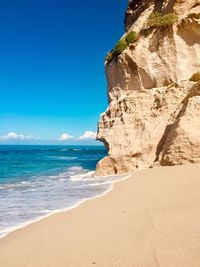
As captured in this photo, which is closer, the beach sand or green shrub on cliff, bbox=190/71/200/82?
the beach sand

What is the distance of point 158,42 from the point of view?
20812mm

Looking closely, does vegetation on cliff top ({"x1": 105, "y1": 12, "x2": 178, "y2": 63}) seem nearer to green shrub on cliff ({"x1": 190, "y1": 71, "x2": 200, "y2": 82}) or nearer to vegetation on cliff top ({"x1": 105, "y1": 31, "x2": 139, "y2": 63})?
vegetation on cliff top ({"x1": 105, "y1": 31, "x2": 139, "y2": 63})

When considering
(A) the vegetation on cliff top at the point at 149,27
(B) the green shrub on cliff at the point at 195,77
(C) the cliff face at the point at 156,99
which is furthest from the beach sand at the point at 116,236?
(A) the vegetation on cliff top at the point at 149,27

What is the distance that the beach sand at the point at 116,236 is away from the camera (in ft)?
13.6

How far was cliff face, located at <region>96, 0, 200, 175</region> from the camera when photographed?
15.6 m

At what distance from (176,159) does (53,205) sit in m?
8.10

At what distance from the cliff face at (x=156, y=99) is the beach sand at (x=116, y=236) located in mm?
7696

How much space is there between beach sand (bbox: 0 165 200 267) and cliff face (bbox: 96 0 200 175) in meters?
7.70

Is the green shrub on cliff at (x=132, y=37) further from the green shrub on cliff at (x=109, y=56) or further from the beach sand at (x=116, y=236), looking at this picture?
the beach sand at (x=116, y=236)

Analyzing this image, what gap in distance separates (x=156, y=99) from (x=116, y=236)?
14.6m

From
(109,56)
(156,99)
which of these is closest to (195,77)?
(156,99)

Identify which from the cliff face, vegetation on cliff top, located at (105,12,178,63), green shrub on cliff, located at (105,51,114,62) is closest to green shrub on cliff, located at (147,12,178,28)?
vegetation on cliff top, located at (105,12,178,63)

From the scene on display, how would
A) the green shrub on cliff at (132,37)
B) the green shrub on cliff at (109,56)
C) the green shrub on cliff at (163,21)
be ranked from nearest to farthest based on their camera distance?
the green shrub on cliff at (163,21), the green shrub on cliff at (132,37), the green shrub on cliff at (109,56)

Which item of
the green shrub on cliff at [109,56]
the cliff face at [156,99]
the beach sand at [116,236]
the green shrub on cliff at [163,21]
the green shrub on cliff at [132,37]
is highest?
the green shrub on cliff at [163,21]
